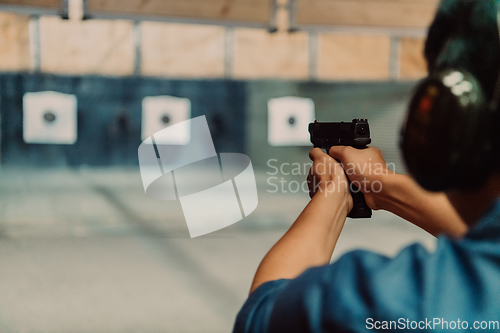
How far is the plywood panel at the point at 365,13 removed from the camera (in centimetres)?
304

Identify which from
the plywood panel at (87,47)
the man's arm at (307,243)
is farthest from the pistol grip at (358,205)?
the plywood panel at (87,47)

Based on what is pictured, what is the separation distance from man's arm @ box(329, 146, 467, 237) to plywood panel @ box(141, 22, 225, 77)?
11.3 ft

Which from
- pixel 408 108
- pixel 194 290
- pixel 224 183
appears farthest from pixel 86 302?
pixel 224 183

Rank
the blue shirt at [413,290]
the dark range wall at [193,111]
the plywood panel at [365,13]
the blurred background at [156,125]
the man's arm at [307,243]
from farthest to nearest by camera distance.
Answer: the dark range wall at [193,111] < the plywood panel at [365,13] < the blurred background at [156,125] < the man's arm at [307,243] < the blue shirt at [413,290]

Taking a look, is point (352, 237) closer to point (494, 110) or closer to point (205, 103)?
point (205, 103)

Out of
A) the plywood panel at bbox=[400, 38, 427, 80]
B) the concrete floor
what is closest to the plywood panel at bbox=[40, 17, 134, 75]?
the concrete floor

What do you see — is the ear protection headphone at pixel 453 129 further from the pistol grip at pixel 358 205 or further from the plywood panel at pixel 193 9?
the plywood panel at pixel 193 9

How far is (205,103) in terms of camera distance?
17.1 ft

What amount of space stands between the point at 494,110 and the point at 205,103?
16.3 feet

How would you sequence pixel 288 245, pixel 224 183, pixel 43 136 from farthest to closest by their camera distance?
pixel 224 183 < pixel 43 136 < pixel 288 245

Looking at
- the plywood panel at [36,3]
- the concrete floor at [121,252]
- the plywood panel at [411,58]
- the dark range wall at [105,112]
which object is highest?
the plywood panel at [36,3]

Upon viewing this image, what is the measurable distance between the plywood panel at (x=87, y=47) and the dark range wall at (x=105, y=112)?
626 mm

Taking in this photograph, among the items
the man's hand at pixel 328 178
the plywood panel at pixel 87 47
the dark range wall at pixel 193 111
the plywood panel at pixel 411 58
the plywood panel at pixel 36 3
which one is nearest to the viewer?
the man's hand at pixel 328 178

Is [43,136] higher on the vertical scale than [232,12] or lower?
lower
